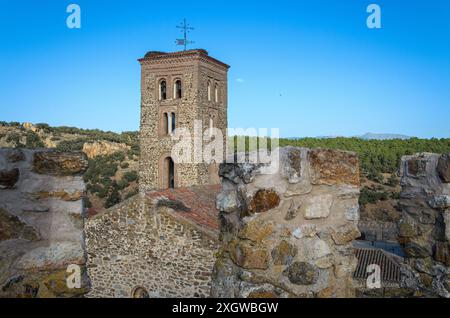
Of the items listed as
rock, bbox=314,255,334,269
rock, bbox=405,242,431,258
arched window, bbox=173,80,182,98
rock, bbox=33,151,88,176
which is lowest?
rock, bbox=405,242,431,258

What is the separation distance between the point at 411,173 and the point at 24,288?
299 centimetres

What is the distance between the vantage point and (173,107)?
25.4 meters

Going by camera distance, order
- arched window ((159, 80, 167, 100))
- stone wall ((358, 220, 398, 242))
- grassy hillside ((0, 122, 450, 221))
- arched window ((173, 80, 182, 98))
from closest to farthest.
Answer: stone wall ((358, 220, 398, 242)) → arched window ((173, 80, 182, 98)) → arched window ((159, 80, 167, 100)) → grassy hillside ((0, 122, 450, 221))

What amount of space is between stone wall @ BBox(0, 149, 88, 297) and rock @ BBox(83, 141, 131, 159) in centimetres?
3973

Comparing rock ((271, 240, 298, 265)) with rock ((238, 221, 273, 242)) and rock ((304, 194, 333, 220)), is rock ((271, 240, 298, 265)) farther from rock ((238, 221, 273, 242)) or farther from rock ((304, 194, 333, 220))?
rock ((304, 194, 333, 220))

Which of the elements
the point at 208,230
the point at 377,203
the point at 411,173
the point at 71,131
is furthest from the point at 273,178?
the point at 71,131

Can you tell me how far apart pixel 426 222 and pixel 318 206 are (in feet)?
3.93

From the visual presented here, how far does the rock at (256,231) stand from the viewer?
2.73 m

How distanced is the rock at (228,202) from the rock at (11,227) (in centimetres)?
123

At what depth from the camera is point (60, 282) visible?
2.77 m

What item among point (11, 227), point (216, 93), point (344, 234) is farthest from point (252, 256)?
point (216, 93)

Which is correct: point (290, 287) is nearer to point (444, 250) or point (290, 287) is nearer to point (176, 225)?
point (444, 250)

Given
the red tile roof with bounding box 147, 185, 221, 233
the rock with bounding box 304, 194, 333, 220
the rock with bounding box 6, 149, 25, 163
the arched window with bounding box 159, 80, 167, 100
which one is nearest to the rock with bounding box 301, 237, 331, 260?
the rock with bounding box 304, 194, 333, 220

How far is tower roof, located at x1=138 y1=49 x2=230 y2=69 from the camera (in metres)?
24.4
